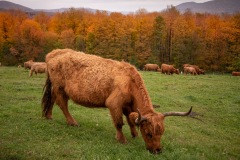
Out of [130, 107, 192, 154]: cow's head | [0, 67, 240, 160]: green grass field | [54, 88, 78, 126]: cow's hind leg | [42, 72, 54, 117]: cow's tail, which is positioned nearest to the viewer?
[0, 67, 240, 160]: green grass field

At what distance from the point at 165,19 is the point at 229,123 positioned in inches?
2182

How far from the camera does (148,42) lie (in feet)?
208

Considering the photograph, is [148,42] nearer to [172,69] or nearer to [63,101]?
[172,69]

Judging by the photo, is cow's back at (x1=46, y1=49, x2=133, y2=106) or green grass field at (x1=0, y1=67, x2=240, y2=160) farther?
cow's back at (x1=46, y1=49, x2=133, y2=106)

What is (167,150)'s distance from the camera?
760 cm

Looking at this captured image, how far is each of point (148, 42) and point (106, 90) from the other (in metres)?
55.9

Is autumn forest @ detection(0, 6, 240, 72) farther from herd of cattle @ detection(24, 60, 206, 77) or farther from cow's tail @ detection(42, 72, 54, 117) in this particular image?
cow's tail @ detection(42, 72, 54, 117)

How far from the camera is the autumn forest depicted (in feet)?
195

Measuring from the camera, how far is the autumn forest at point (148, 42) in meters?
59.6

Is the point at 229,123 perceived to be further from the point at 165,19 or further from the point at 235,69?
the point at 165,19

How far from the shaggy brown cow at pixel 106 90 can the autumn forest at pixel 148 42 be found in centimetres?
4937

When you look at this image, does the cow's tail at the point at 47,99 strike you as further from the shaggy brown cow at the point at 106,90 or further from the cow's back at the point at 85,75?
the cow's back at the point at 85,75

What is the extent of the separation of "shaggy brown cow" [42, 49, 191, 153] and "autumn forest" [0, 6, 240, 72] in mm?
49370

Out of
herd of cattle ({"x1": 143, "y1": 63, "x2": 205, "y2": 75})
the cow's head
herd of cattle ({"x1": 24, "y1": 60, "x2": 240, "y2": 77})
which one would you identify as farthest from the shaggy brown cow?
herd of cattle ({"x1": 143, "y1": 63, "x2": 205, "y2": 75})
